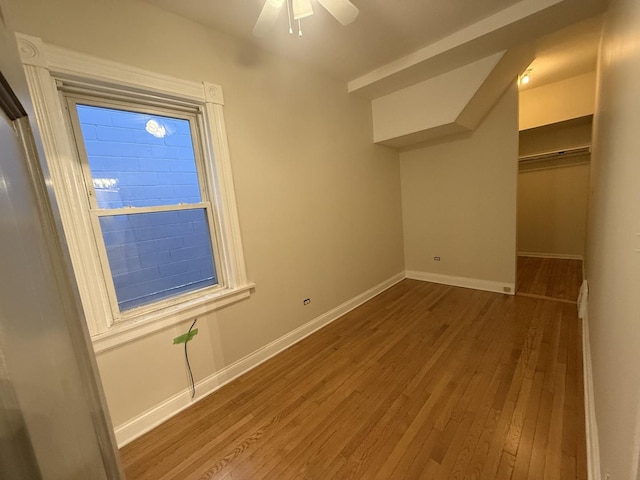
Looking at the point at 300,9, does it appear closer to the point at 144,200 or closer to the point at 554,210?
the point at 144,200

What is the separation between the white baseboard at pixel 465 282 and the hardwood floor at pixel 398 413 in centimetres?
73

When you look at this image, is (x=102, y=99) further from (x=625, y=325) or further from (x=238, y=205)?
(x=625, y=325)

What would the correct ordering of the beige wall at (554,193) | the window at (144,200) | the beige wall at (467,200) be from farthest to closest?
the beige wall at (554,193) < the beige wall at (467,200) < the window at (144,200)

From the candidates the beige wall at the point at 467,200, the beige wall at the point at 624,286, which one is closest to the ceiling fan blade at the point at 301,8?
the beige wall at the point at 624,286

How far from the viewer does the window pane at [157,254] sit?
164 centimetres

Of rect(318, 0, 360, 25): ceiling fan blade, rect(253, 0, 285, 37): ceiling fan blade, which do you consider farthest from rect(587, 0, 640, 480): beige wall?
rect(253, 0, 285, 37): ceiling fan blade

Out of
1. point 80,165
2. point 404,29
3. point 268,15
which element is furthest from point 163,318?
point 404,29

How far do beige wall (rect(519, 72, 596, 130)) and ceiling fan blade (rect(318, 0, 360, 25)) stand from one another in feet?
13.3

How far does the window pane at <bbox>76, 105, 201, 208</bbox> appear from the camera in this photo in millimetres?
1556

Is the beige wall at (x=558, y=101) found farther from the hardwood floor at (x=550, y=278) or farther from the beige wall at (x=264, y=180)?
the beige wall at (x=264, y=180)

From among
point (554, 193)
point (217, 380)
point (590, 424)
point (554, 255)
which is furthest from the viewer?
point (554, 255)

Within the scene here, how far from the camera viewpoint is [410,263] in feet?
13.7

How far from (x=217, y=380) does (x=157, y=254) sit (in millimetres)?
1074

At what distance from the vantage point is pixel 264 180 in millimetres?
2229
